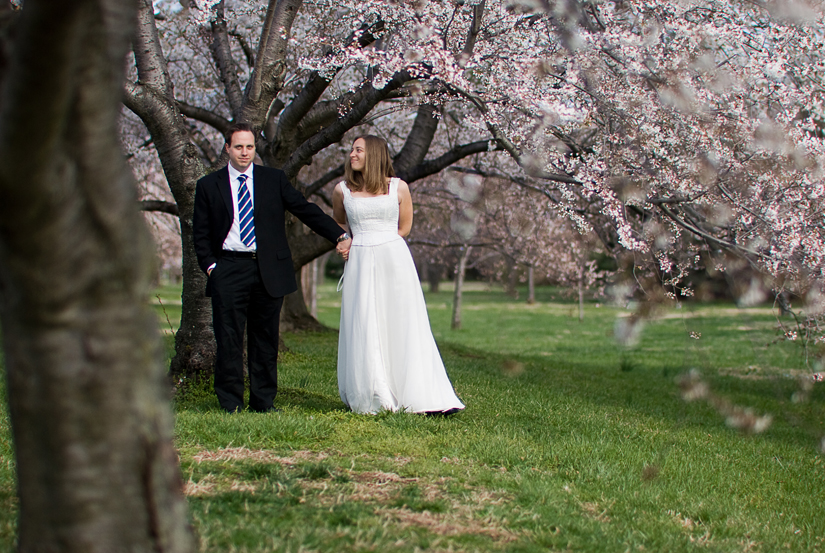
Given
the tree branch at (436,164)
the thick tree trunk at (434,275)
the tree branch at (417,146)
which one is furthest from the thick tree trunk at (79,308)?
the thick tree trunk at (434,275)

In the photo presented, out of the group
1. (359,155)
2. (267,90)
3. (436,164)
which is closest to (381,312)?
(359,155)

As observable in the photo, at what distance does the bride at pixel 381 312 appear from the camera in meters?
5.27

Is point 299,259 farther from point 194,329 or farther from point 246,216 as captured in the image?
point 246,216

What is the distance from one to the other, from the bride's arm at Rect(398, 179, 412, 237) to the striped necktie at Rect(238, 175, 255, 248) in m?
1.10

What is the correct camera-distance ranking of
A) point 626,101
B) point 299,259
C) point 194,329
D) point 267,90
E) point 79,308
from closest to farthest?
point 79,308, point 194,329, point 267,90, point 626,101, point 299,259

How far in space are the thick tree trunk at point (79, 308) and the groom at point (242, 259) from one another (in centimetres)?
300

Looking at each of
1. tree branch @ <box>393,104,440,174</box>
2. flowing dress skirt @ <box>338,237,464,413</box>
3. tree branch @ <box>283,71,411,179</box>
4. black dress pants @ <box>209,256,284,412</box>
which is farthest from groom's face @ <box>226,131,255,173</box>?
tree branch @ <box>393,104,440,174</box>

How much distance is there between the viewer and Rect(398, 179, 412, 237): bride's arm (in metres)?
5.45

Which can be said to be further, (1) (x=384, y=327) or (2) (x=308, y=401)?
(2) (x=308, y=401)

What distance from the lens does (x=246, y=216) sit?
5.03 meters

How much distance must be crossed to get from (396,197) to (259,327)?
136cm

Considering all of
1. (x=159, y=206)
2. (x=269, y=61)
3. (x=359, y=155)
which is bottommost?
(x=359, y=155)

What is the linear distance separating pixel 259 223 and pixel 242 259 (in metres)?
0.27

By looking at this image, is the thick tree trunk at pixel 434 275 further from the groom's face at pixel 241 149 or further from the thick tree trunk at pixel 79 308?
the thick tree trunk at pixel 79 308
